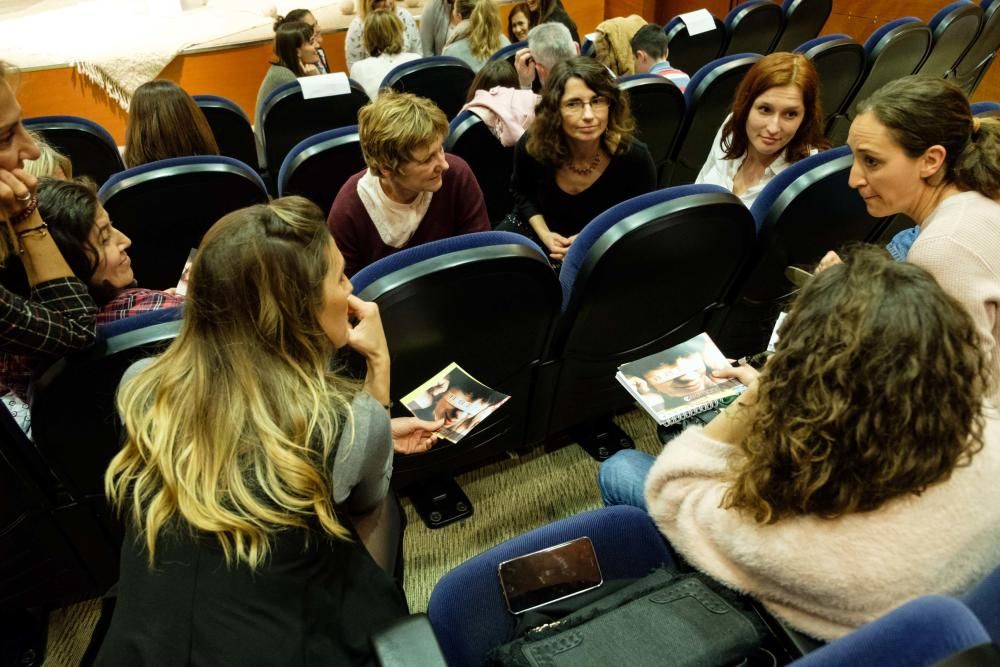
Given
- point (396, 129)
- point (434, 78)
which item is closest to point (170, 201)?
point (396, 129)

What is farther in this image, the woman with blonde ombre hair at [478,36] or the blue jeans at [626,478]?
the woman with blonde ombre hair at [478,36]

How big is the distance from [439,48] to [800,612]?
4.92 m

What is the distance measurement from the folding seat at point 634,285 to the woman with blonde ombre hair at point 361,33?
290 centimetres

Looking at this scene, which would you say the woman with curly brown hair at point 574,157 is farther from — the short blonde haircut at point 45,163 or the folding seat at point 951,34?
the folding seat at point 951,34

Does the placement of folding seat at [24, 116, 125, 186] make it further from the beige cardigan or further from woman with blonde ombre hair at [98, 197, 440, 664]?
the beige cardigan

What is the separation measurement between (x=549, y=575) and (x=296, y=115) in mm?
2755

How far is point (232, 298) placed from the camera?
974 mm

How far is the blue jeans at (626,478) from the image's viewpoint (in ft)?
4.20

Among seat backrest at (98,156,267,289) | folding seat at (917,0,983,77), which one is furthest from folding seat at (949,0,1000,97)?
seat backrest at (98,156,267,289)

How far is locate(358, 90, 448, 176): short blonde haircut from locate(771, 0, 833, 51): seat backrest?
3.91 metres

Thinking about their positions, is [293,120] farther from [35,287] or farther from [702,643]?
[702,643]

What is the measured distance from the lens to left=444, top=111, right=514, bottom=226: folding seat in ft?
8.57

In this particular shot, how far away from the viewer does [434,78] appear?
3359 millimetres

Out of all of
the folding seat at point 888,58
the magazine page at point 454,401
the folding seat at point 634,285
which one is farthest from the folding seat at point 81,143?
the folding seat at point 888,58
